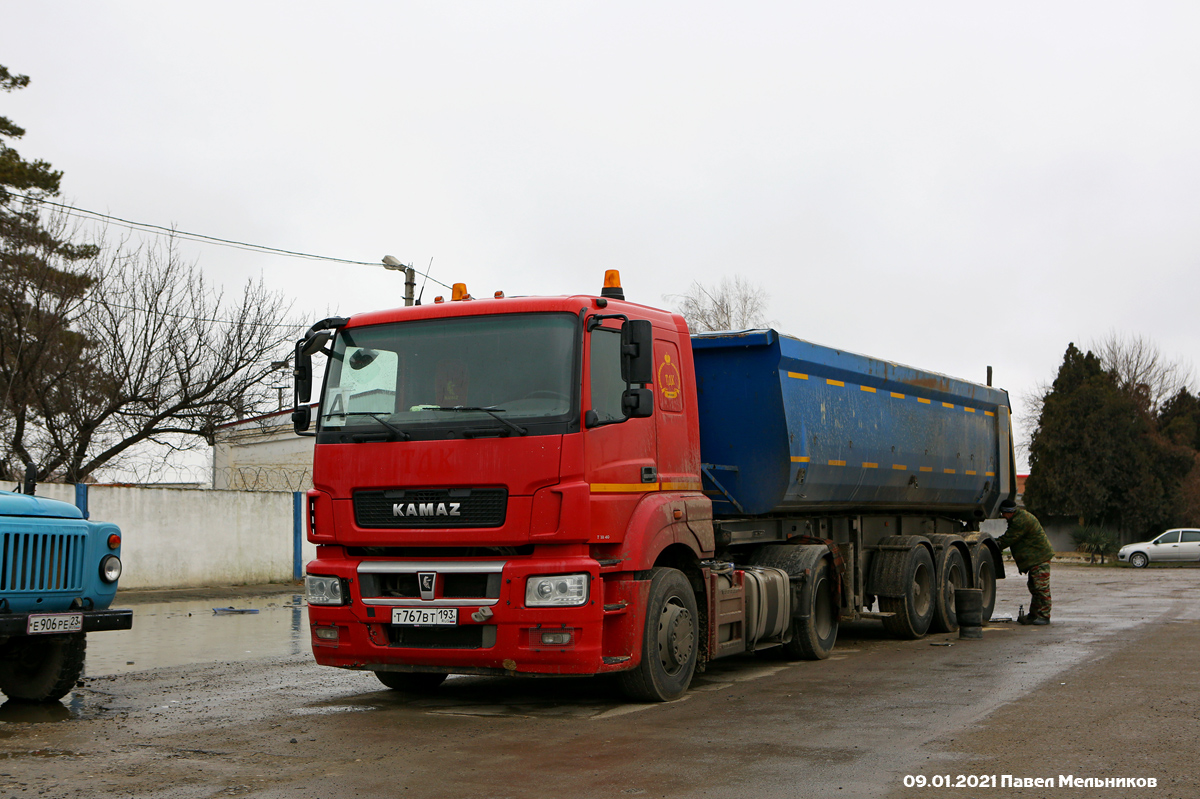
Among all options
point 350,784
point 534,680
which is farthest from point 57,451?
point 350,784

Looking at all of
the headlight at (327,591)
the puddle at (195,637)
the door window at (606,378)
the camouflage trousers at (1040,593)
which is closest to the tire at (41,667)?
the headlight at (327,591)

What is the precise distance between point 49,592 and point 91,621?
35 centimetres

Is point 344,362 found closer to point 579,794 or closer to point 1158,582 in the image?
point 579,794

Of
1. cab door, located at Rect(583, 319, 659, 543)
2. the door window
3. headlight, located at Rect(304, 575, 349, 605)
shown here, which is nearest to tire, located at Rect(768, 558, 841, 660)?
cab door, located at Rect(583, 319, 659, 543)

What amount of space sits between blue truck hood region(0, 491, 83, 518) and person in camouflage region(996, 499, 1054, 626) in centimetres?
1161

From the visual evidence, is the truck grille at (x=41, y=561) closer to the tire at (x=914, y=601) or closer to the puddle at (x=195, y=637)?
the puddle at (x=195, y=637)

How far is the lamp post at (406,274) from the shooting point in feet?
80.0

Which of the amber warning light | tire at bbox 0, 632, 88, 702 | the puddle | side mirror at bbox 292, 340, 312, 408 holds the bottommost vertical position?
the puddle

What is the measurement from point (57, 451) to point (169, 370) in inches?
101

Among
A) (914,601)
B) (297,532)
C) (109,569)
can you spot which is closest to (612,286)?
(109,569)

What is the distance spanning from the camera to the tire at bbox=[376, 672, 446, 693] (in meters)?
9.32

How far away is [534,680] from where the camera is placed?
9922mm

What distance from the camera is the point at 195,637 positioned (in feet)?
45.5

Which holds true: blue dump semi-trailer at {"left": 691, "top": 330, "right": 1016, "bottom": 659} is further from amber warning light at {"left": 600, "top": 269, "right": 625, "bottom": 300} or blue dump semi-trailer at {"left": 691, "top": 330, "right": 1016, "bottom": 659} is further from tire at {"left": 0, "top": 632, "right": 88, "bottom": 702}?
tire at {"left": 0, "top": 632, "right": 88, "bottom": 702}
